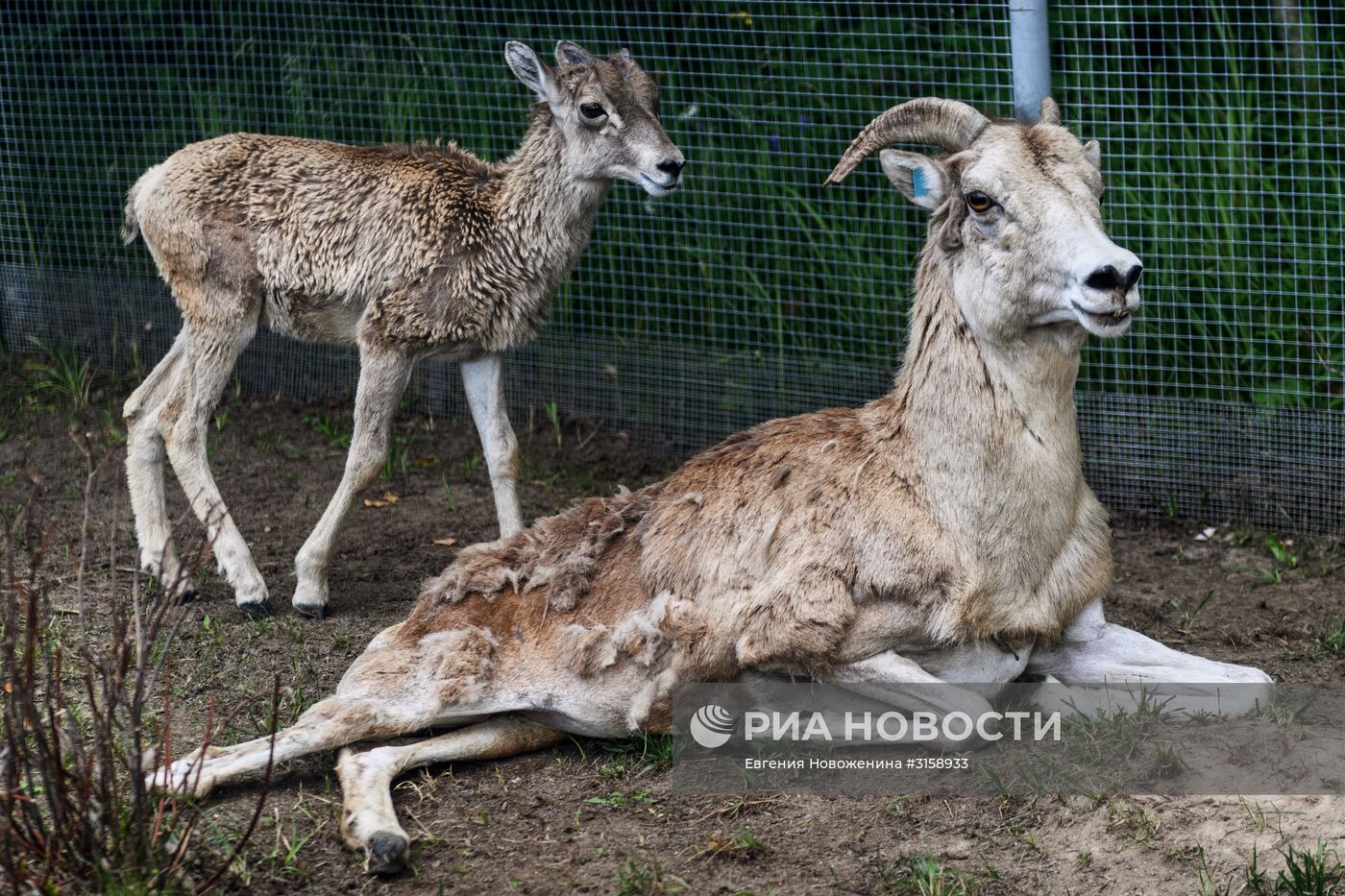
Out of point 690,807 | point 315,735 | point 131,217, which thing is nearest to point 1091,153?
point 690,807

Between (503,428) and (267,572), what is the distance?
128 centimetres

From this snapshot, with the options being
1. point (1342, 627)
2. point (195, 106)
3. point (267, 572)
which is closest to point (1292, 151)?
point (1342, 627)

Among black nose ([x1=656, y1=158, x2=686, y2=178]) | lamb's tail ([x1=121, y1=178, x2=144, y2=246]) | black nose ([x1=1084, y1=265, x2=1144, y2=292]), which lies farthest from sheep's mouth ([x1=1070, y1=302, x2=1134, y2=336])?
lamb's tail ([x1=121, y1=178, x2=144, y2=246])

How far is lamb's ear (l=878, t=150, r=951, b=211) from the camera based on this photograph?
4875mm

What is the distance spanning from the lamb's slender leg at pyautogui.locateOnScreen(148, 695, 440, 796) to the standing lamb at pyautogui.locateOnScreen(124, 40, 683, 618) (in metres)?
1.71

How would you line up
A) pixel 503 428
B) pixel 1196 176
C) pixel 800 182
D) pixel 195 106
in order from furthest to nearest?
pixel 195 106 → pixel 800 182 → pixel 1196 176 → pixel 503 428

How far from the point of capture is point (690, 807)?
14.8ft

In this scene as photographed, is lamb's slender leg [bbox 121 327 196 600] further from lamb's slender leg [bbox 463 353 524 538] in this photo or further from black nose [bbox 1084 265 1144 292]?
black nose [bbox 1084 265 1144 292]

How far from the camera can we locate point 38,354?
390 inches

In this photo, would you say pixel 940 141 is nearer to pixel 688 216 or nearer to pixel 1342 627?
pixel 1342 627

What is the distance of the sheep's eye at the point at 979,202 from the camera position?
4660 mm

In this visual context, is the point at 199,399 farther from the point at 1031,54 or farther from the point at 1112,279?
the point at 1112,279

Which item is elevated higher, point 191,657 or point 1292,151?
point 1292,151

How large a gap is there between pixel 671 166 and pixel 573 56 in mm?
750
